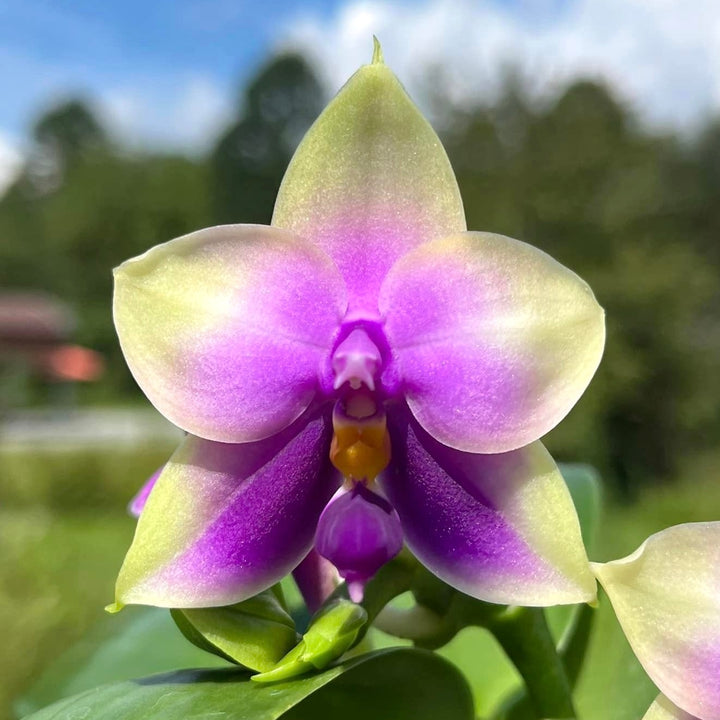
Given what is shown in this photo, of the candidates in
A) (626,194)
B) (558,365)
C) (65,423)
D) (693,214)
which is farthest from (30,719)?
(65,423)

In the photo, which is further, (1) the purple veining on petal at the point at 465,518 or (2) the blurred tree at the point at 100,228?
(2) the blurred tree at the point at 100,228

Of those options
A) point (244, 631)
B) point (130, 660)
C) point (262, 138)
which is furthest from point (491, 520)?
point (262, 138)

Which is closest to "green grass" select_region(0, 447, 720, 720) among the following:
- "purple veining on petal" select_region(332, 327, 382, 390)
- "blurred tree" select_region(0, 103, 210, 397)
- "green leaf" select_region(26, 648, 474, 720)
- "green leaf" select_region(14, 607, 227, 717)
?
"green leaf" select_region(14, 607, 227, 717)

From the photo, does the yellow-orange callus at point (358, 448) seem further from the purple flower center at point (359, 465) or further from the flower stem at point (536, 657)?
the flower stem at point (536, 657)

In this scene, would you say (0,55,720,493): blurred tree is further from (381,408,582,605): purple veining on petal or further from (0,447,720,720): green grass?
(381,408,582,605): purple veining on petal

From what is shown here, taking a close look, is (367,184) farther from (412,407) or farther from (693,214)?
(693,214)

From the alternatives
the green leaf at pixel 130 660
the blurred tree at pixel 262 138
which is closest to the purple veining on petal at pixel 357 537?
the green leaf at pixel 130 660
